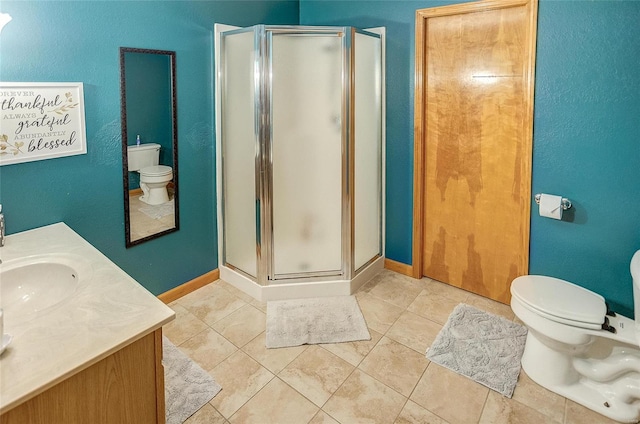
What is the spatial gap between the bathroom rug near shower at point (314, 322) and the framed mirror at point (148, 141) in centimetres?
93

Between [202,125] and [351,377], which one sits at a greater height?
[202,125]

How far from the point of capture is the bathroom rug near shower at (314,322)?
2.43 metres

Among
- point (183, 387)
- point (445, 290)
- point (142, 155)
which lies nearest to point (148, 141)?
point (142, 155)

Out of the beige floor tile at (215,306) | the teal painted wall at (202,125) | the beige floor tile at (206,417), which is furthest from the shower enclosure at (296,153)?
the beige floor tile at (206,417)

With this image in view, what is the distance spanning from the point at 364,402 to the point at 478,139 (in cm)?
177

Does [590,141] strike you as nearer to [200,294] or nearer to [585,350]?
[585,350]

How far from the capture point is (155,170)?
100 inches

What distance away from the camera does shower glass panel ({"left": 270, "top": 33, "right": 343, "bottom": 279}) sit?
2631mm

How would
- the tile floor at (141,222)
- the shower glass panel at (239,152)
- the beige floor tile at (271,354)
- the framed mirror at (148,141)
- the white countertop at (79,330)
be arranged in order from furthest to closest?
the shower glass panel at (239,152) < the tile floor at (141,222) < the framed mirror at (148,141) < the beige floor tile at (271,354) < the white countertop at (79,330)

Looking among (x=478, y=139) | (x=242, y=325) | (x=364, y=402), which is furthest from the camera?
(x=478, y=139)

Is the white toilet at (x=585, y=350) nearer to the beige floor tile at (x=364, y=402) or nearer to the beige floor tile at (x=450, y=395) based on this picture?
the beige floor tile at (x=450, y=395)

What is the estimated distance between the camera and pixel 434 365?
2.21 meters

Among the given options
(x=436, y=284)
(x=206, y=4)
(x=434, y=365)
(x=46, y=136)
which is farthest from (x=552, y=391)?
(x=206, y=4)

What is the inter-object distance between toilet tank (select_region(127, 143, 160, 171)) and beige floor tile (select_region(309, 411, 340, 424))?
1.68 m
